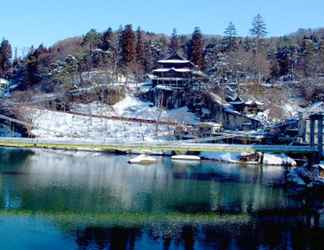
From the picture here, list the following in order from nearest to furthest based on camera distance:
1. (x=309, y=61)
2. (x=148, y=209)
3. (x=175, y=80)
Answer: (x=148, y=209), (x=309, y=61), (x=175, y=80)

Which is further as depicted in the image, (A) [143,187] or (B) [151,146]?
(B) [151,146]

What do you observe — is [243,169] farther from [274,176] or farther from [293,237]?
[293,237]

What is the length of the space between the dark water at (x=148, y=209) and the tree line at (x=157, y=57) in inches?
830

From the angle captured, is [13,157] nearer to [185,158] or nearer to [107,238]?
[185,158]

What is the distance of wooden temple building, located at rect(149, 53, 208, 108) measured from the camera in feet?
166

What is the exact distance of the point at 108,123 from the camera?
152 feet

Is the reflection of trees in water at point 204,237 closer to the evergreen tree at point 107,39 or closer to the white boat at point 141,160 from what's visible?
the white boat at point 141,160

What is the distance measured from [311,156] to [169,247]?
57.0 feet

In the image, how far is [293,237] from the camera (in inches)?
697

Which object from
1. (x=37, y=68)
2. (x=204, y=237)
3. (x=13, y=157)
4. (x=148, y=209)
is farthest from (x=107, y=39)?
(x=204, y=237)

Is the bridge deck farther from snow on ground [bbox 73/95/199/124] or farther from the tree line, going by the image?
the tree line

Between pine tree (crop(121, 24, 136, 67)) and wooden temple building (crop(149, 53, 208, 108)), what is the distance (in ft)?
10.1

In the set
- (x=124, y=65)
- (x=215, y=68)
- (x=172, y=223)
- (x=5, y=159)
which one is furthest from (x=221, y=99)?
(x=172, y=223)

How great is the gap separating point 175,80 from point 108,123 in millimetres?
9598
